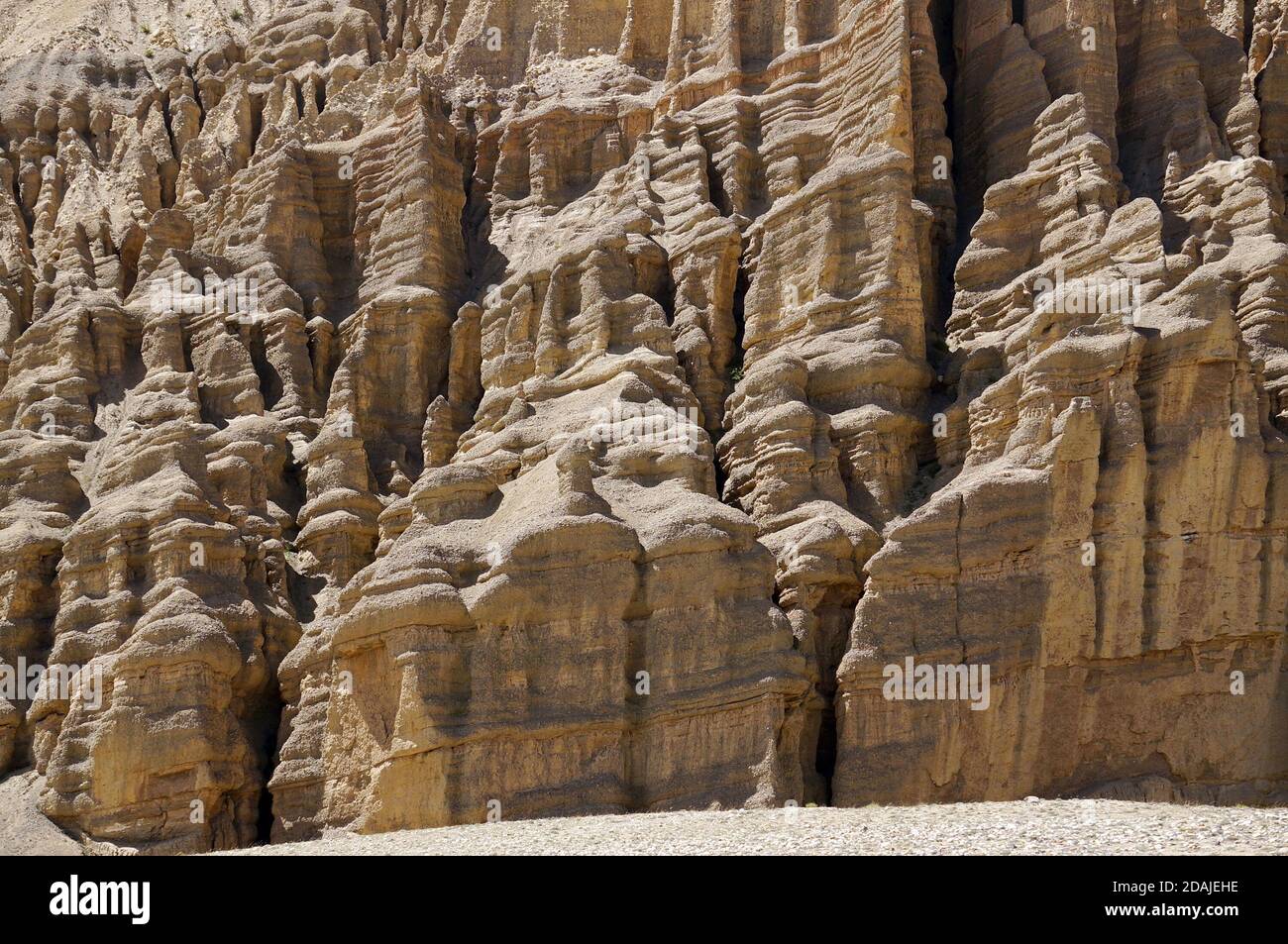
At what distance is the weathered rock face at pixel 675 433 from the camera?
39.5m

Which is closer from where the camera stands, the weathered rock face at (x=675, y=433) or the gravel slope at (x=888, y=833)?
the gravel slope at (x=888, y=833)

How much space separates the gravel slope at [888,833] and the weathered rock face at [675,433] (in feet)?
20.6

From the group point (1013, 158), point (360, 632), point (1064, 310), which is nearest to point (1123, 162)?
point (1013, 158)

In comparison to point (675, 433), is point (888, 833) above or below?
below

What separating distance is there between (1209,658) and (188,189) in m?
45.9

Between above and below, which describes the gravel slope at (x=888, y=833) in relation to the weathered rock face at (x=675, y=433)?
below

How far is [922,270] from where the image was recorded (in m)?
50.2

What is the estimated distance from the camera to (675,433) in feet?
149

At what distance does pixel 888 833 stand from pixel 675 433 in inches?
762

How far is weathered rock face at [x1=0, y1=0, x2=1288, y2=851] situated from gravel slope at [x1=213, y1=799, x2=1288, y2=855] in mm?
6266

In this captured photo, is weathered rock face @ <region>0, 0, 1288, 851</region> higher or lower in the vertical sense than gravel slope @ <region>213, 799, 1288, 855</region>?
higher

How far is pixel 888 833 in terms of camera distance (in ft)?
90.4

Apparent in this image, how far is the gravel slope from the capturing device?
24609 millimetres

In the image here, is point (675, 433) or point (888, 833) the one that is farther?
point (675, 433)
